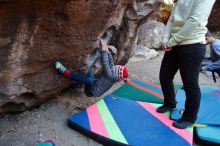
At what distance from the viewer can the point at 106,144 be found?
2812 mm

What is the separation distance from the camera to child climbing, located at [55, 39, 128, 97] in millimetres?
3109

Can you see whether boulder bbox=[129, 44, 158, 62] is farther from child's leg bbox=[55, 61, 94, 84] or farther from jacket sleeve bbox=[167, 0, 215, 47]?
jacket sleeve bbox=[167, 0, 215, 47]

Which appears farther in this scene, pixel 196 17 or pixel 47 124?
pixel 47 124

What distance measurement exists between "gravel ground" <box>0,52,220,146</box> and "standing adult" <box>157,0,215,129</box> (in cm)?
88

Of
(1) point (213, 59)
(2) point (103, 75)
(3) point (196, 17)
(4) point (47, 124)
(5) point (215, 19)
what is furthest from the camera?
(5) point (215, 19)

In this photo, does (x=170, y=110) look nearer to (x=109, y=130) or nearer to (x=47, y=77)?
(x=109, y=130)

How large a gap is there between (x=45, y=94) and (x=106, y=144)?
0.77 metres

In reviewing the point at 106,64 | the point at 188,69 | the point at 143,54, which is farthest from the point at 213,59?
the point at 143,54

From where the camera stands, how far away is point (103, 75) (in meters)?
3.19

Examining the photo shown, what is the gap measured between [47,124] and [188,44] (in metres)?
1.42

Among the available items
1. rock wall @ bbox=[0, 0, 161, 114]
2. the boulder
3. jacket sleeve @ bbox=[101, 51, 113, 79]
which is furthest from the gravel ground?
the boulder

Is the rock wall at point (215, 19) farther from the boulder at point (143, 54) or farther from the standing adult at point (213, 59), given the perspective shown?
the standing adult at point (213, 59)

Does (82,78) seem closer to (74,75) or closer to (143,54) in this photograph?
(74,75)

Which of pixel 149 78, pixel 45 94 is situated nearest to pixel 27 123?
pixel 45 94
